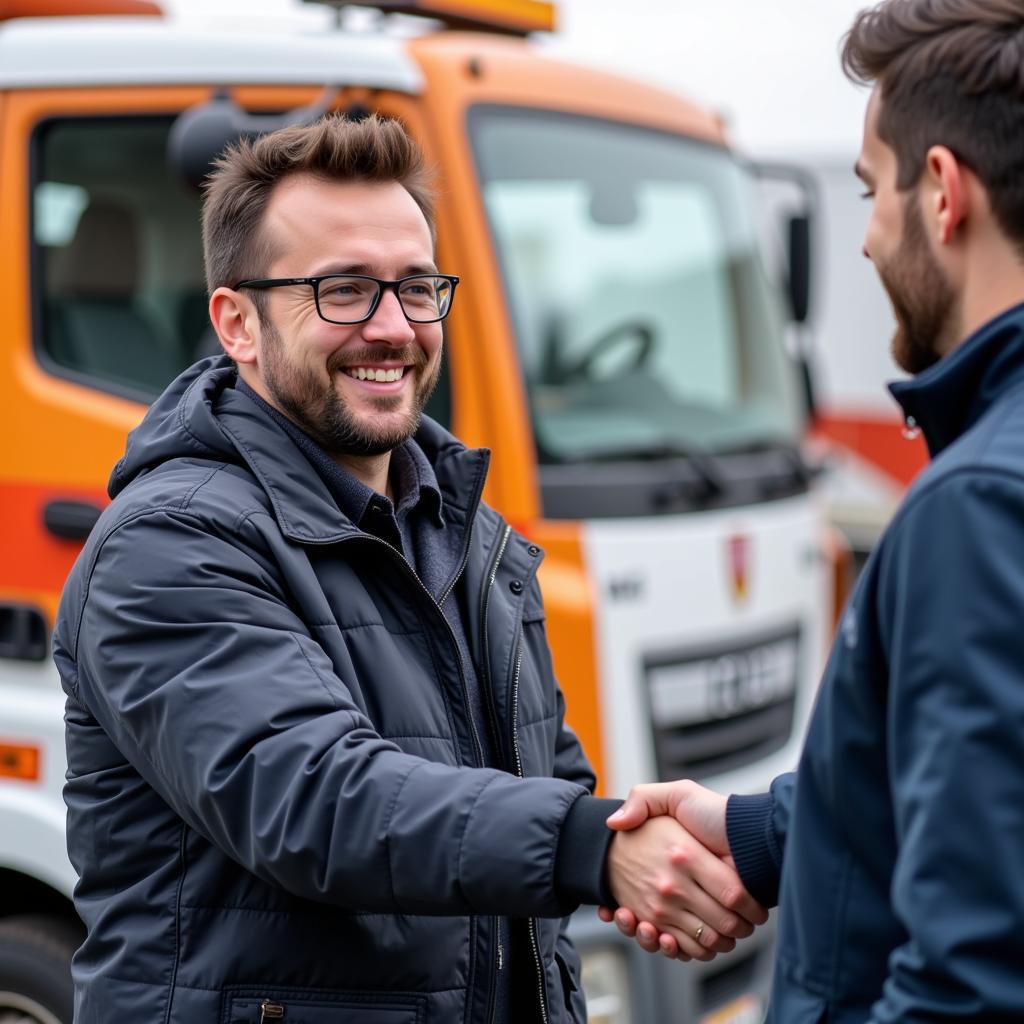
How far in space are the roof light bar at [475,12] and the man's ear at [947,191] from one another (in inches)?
122

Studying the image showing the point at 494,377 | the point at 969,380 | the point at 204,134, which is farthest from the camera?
the point at 494,377

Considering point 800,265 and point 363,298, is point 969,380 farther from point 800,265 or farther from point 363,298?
point 800,265

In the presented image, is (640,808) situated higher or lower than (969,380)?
lower

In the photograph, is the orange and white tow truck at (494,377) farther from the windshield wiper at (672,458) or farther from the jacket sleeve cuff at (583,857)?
the jacket sleeve cuff at (583,857)

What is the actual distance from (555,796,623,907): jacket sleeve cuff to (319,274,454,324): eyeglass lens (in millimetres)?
815

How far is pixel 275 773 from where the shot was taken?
176 centimetres

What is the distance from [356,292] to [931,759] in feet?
4.09

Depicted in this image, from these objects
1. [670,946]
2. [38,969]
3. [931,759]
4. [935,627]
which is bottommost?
[38,969]

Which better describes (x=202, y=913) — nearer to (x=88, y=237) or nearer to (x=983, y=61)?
(x=983, y=61)

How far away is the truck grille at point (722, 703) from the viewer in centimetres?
382

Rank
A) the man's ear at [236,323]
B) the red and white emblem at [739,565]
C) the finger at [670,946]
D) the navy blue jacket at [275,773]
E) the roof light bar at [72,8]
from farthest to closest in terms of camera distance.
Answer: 1. the roof light bar at [72,8]
2. the red and white emblem at [739,565]
3. the man's ear at [236,323]
4. the finger at [670,946]
5. the navy blue jacket at [275,773]

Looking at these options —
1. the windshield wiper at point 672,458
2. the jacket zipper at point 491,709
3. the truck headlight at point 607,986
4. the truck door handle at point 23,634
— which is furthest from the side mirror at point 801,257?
the jacket zipper at point 491,709

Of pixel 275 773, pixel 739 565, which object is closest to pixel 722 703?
pixel 739 565

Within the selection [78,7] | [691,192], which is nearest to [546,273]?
[691,192]
